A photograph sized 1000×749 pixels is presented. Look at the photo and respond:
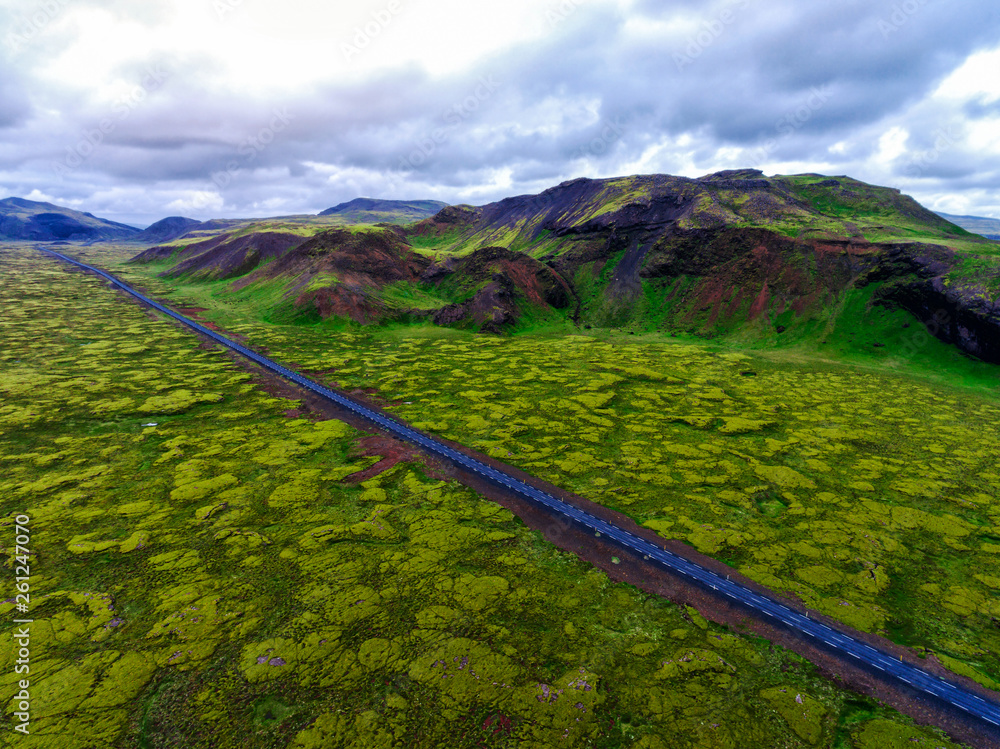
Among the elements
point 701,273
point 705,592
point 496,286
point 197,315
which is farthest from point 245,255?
point 705,592

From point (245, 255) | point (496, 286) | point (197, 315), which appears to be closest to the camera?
point (496, 286)

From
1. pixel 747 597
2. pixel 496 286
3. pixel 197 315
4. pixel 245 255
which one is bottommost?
pixel 747 597

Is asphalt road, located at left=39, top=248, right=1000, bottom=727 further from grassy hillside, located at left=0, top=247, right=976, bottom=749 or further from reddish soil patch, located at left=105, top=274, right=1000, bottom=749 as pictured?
grassy hillside, located at left=0, top=247, right=976, bottom=749

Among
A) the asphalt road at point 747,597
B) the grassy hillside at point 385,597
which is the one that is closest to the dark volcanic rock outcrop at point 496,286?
the grassy hillside at point 385,597

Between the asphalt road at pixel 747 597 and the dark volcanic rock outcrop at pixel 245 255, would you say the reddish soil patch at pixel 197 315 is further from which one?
the asphalt road at pixel 747 597

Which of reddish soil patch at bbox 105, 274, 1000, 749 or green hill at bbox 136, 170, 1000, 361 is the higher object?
green hill at bbox 136, 170, 1000, 361

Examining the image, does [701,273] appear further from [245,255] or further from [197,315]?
[245,255]

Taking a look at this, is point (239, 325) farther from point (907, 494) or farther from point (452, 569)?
point (907, 494)

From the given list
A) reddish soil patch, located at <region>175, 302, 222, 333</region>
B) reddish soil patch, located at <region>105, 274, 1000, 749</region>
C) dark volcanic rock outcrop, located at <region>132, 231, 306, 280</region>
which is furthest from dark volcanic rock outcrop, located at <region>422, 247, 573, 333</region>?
dark volcanic rock outcrop, located at <region>132, 231, 306, 280</region>

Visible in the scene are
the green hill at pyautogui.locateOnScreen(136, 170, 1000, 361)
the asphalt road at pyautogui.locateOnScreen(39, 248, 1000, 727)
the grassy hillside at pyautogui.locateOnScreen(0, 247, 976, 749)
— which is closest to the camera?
the grassy hillside at pyautogui.locateOnScreen(0, 247, 976, 749)

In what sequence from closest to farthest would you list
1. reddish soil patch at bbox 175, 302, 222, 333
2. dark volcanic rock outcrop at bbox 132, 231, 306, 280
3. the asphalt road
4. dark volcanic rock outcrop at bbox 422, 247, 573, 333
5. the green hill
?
the asphalt road, the green hill, reddish soil patch at bbox 175, 302, 222, 333, dark volcanic rock outcrop at bbox 422, 247, 573, 333, dark volcanic rock outcrop at bbox 132, 231, 306, 280

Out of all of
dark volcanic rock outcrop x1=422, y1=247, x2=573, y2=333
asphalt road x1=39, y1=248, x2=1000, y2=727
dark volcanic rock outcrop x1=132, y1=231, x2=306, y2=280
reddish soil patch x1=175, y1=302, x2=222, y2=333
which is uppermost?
dark volcanic rock outcrop x1=132, y1=231, x2=306, y2=280

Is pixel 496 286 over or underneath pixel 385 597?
over

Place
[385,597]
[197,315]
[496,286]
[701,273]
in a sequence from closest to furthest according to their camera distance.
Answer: [385,597] < [701,273] < [496,286] < [197,315]
